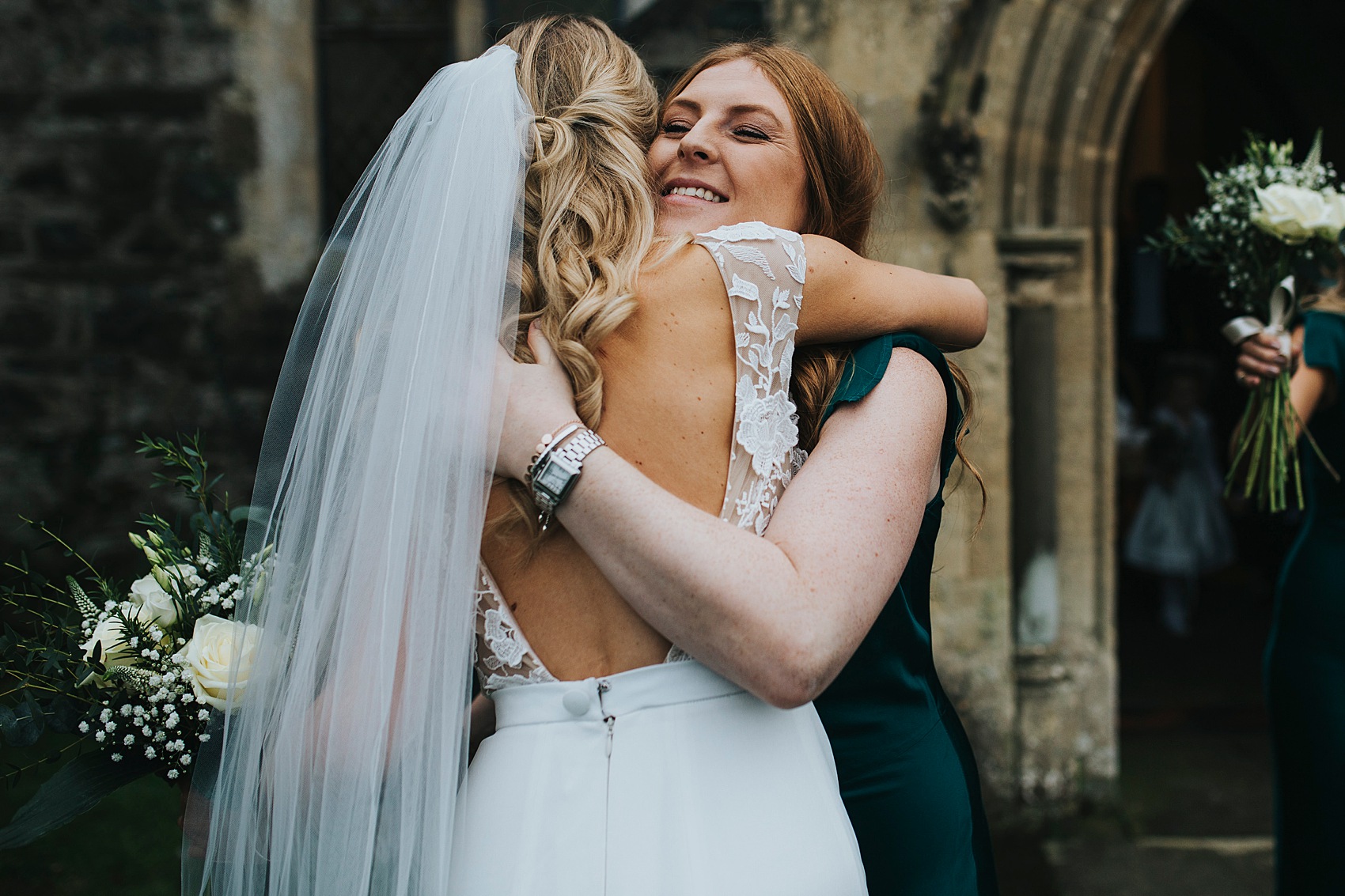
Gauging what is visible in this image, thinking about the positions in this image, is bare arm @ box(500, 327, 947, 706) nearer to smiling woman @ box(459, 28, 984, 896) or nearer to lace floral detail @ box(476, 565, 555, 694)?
smiling woman @ box(459, 28, 984, 896)

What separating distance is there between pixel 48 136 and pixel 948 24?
384 cm

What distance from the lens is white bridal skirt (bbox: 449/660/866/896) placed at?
49.1 inches

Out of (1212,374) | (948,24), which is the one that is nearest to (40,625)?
(948,24)

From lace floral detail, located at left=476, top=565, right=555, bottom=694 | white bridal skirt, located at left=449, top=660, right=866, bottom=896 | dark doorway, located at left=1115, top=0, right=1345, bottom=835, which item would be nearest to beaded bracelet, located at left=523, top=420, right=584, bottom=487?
lace floral detail, located at left=476, top=565, right=555, bottom=694

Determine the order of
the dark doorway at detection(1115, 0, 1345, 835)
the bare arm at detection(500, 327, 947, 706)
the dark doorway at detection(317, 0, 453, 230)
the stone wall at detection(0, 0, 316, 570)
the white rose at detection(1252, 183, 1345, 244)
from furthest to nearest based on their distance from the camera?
the dark doorway at detection(1115, 0, 1345, 835) → the dark doorway at detection(317, 0, 453, 230) → the stone wall at detection(0, 0, 316, 570) → the white rose at detection(1252, 183, 1345, 244) → the bare arm at detection(500, 327, 947, 706)

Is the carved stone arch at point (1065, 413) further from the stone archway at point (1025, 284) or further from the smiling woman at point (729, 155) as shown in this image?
the smiling woman at point (729, 155)

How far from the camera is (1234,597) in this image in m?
7.86

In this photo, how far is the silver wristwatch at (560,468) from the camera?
121cm

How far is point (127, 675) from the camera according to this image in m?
1.44

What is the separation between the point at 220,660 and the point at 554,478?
0.57m

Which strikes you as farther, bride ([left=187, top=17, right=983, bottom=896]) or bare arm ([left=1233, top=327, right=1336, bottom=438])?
bare arm ([left=1233, top=327, right=1336, bottom=438])

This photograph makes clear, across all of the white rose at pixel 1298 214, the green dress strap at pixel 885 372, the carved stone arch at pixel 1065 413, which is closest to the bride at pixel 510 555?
the green dress strap at pixel 885 372

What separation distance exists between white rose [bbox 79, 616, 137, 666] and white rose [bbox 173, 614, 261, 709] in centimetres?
10

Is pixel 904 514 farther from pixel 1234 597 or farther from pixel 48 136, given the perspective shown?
pixel 1234 597
